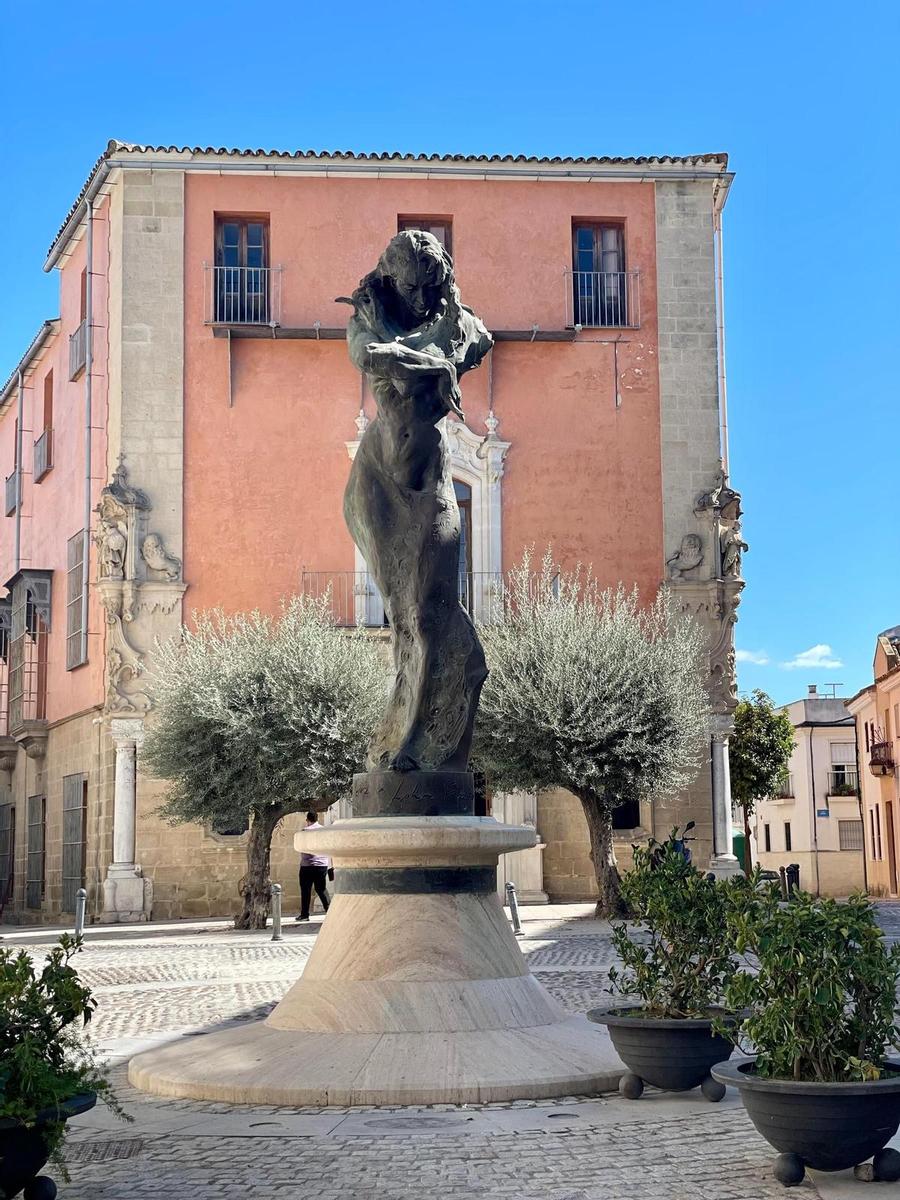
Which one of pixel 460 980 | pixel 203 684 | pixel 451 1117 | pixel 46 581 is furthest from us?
pixel 46 581

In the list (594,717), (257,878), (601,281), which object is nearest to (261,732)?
(257,878)

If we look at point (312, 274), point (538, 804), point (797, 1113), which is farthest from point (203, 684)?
point (797, 1113)

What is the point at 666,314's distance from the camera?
25.9 metres

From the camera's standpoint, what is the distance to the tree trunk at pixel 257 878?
65.7 ft

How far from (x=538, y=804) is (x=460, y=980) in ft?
58.1

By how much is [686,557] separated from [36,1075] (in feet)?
70.4

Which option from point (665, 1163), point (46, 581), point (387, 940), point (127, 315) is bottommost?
point (665, 1163)

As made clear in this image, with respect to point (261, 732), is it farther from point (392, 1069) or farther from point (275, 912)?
point (392, 1069)

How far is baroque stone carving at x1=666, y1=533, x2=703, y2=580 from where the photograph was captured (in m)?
25.1

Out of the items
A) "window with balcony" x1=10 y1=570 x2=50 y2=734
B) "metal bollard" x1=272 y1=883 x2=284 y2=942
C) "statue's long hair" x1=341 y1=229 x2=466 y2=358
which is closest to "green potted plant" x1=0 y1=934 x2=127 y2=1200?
"statue's long hair" x1=341 y1=229 x2=466 y2=358

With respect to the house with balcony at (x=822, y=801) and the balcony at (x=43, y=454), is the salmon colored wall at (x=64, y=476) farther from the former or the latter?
the house with balcony at (x=822, y=801)

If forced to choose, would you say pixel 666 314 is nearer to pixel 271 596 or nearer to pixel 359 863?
pixel 271 596

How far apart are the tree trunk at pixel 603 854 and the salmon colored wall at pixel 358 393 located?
19.0 ft

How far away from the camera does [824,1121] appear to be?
15.5 ft
